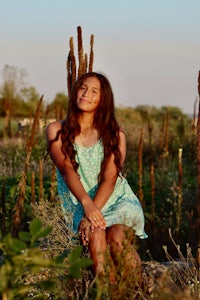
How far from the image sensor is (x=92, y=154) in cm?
518

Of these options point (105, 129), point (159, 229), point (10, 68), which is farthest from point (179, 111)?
point (105, 129)

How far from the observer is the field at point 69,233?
9.97 feet

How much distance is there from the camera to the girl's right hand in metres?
4.69

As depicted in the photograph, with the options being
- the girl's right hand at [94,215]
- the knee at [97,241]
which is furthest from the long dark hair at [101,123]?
the knee at [97,241]

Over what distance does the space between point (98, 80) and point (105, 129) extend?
0.35m

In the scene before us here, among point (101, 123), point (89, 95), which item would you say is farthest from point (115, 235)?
point (89, 95)

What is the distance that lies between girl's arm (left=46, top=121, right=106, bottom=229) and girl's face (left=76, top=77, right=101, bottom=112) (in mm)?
243

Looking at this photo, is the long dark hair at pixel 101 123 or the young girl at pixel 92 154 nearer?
the young girl at pixel 92 154

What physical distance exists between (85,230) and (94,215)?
12 centimetres

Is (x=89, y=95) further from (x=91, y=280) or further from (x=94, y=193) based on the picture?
(x=91, y=280)

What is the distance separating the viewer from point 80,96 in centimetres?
515

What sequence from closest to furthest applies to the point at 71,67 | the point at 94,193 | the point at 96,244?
the point at 96,244
the point at 94,193
the point at 71,67

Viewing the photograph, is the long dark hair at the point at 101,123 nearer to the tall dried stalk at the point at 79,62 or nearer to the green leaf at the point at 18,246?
the tall dried stalk at the point at 79,62

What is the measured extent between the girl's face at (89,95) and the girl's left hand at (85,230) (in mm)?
873
